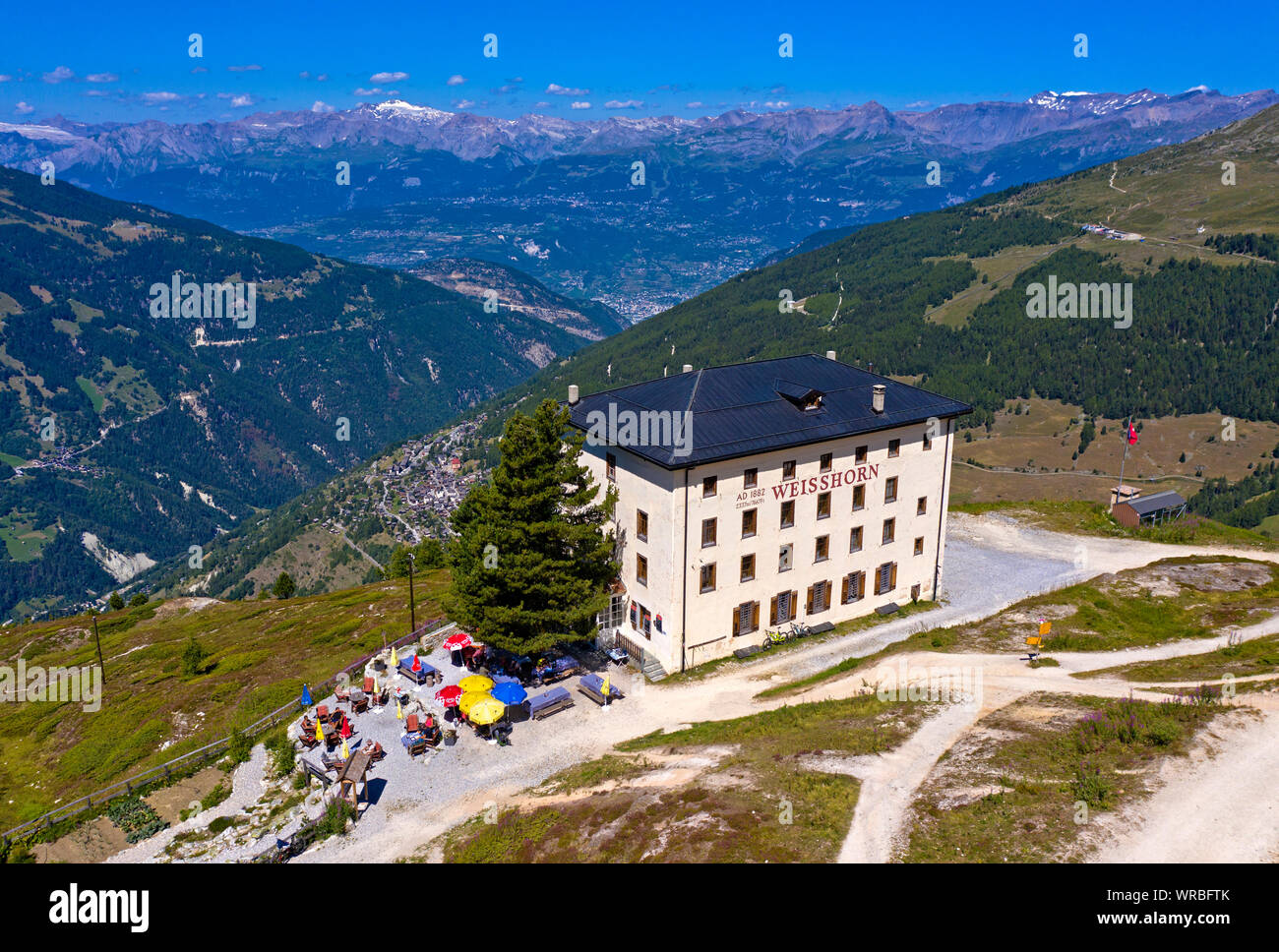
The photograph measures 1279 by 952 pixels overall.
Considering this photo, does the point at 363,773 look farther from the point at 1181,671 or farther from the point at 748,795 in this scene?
the point at 1181,671

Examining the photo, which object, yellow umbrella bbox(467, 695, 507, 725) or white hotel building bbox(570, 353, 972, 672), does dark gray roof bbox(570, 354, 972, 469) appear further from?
yellow umbrella bbox(467, 695, 507, 725)

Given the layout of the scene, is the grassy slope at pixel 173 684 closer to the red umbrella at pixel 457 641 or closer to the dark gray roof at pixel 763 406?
the red umbrella at pixel 457 641

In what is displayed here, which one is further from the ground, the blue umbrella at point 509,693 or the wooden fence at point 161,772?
the blue umbrella at point 509,693

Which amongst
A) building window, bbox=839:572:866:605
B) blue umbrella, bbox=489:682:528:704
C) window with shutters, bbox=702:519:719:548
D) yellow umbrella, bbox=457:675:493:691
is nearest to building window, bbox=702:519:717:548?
window with shutters, bbox=702:519:719:548

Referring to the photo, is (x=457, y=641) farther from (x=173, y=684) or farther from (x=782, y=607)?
(x=173, y=684)

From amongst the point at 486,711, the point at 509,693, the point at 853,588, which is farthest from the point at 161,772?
the point at 853,588

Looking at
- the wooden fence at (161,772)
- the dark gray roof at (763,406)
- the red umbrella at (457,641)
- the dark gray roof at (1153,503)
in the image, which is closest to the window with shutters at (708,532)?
the dark gray roof at (763,406)
